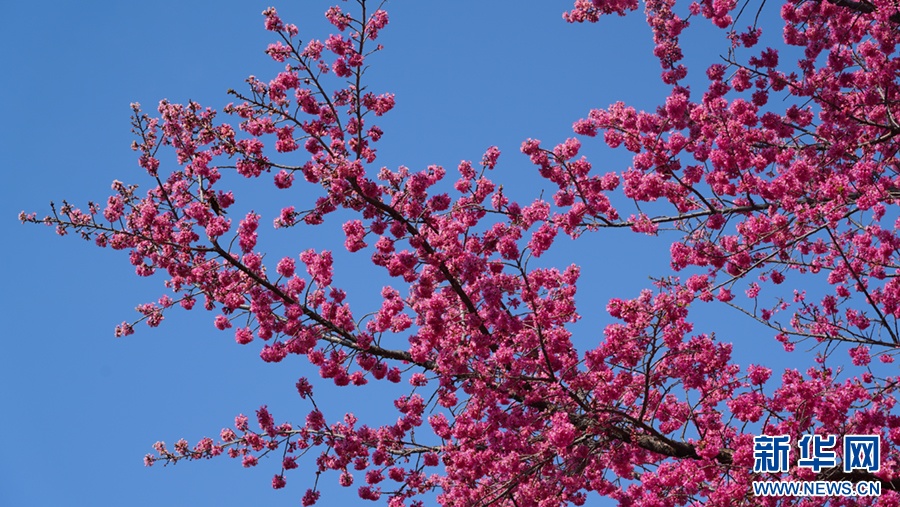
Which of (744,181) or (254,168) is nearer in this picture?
(254,168)

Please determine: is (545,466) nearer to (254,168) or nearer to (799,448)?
(799,448)

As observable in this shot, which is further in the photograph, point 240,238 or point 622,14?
point 622,14

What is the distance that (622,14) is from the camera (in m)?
13.3

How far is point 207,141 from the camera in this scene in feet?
34.4

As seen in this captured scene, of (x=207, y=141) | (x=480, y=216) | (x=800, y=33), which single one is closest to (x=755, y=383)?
(x=480, y=216)

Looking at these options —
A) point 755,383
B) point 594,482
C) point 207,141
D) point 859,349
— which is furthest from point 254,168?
point 859,349

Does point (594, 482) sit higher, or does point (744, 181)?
point (744, 181)

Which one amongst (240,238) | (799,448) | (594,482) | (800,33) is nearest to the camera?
(799,448)

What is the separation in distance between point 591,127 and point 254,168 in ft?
17.1

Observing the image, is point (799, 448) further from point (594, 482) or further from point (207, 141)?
point (207, 141)

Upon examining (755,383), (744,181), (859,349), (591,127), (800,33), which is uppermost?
(800,33)

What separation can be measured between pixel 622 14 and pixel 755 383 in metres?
5.80

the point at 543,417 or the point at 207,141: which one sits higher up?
the point at 207,141

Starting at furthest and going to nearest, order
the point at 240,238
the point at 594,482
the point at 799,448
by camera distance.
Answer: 1. the point at 594,482
2. the point at 240,238
3. the point at 799,448
